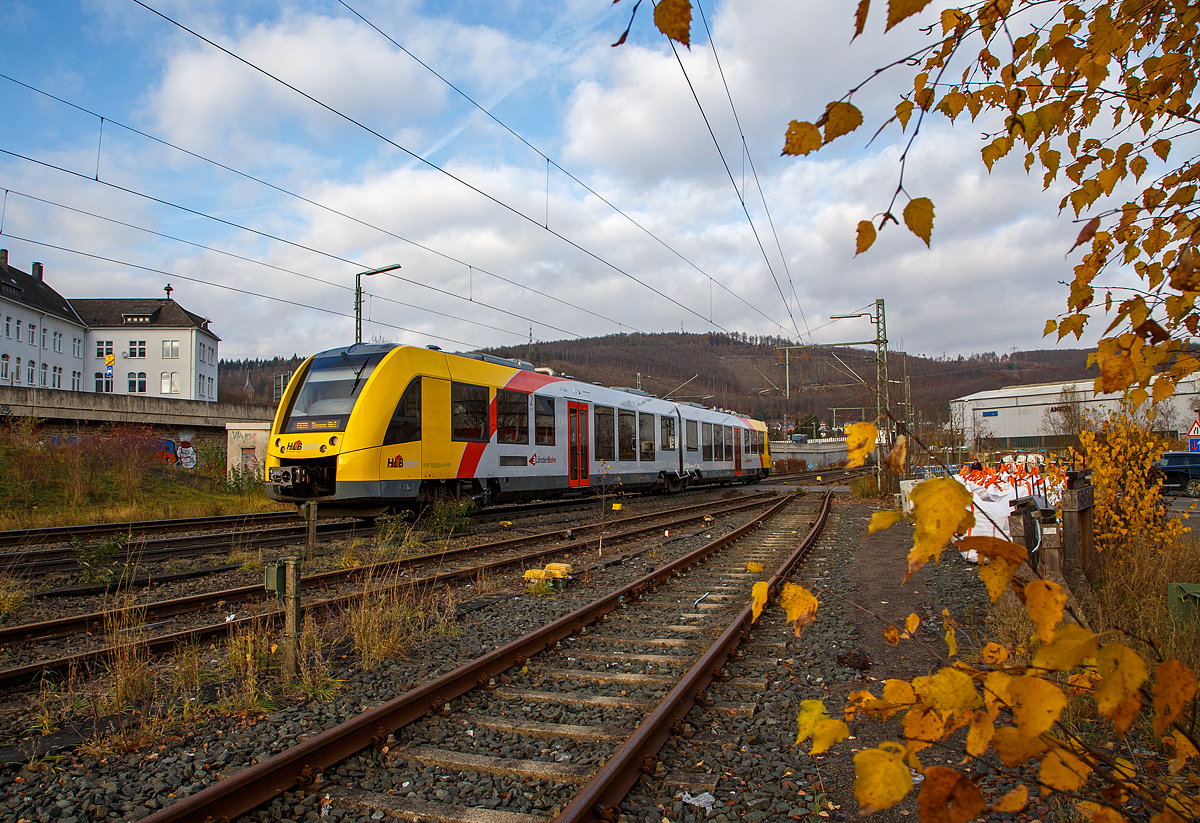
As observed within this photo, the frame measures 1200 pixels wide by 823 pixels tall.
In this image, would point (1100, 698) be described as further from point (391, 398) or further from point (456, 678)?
point (391, 398)

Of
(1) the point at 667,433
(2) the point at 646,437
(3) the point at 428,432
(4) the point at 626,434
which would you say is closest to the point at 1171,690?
(3) the point at 428,432

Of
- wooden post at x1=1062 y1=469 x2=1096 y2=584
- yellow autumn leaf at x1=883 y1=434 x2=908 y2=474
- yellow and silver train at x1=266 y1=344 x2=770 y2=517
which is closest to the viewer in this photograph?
yellow autumn leaf at x1=883 y1=434 x2=908 y2=474

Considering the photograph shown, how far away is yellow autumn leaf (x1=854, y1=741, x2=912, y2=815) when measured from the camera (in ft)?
3.99

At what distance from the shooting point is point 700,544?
11.3 meters

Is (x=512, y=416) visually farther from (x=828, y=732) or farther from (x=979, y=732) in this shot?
(x=979, y=732)

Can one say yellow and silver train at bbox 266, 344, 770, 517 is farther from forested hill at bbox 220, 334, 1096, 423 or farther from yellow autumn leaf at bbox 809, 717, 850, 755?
forested hill at bbox 220, 334, 1096, 423

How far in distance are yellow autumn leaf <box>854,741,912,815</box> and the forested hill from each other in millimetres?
46161

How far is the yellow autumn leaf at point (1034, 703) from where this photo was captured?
3.84ft

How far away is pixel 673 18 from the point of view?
59.7 inches

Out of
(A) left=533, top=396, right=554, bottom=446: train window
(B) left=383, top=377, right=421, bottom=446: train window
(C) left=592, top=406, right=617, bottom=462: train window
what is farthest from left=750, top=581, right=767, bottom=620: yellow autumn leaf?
(C) left=592, top=406, right=617, bottom=462: train window

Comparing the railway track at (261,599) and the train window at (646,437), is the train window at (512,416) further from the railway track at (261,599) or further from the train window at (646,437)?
the train window at (646,437)

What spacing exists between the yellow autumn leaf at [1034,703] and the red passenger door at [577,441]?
48.4 feet

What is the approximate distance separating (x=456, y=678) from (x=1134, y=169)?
4.19 meters

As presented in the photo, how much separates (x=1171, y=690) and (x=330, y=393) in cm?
1106
